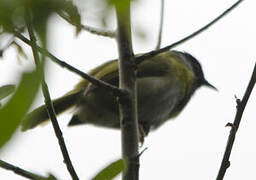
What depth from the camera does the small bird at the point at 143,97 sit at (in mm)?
4461

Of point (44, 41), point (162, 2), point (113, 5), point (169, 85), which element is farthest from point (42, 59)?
point (169, 85)

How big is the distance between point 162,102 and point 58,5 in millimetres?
4222

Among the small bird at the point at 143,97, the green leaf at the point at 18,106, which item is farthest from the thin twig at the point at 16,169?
the small bird at the point at 143,97

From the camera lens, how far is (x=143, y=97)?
460 cm

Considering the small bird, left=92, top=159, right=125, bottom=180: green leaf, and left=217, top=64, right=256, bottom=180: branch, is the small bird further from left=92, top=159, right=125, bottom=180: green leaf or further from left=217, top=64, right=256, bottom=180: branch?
left=92, top=159, right=125, bottom=180: green leaf

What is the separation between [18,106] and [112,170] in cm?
58

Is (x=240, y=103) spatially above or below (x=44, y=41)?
below

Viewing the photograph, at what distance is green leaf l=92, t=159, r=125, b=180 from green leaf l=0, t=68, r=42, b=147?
0.56m

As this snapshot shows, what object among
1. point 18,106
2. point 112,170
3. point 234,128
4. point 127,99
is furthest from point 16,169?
point 18,106

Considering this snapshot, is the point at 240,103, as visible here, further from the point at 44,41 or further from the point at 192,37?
the point at 44,41

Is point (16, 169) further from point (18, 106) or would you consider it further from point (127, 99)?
point (18, 106)

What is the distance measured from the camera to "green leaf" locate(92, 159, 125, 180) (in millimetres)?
995

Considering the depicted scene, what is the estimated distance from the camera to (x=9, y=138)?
0.47 m

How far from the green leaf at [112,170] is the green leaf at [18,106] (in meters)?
0.56
